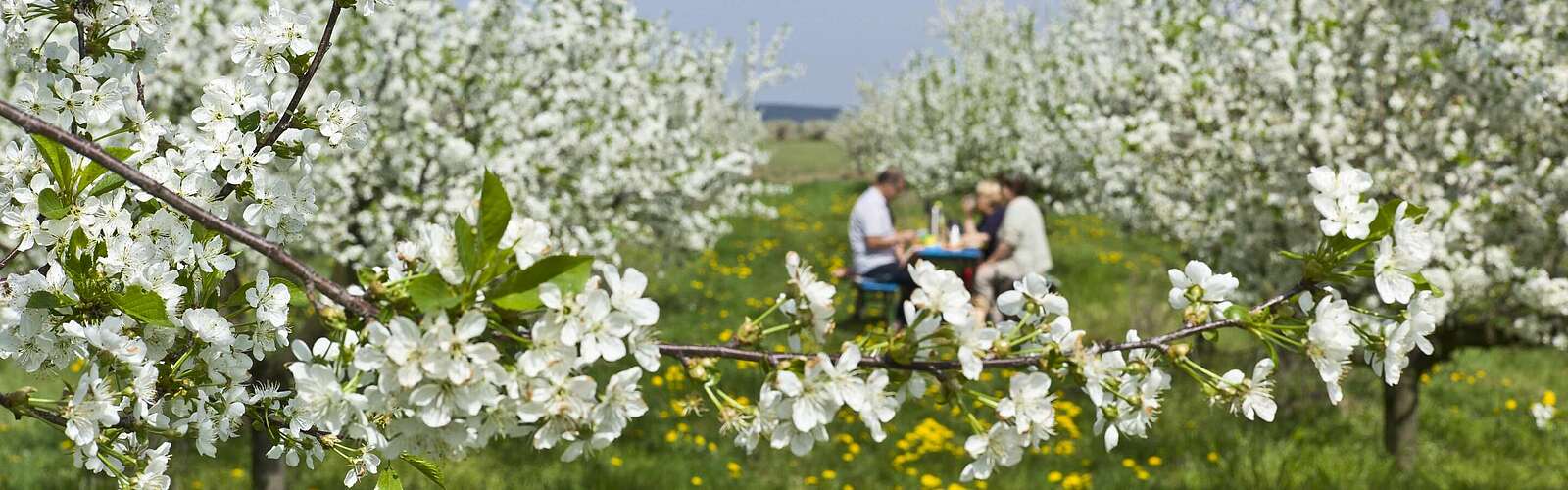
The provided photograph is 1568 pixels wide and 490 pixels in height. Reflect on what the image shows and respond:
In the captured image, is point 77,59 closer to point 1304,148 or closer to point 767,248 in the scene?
point 1304,148

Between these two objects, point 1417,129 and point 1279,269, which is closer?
point 1417,129

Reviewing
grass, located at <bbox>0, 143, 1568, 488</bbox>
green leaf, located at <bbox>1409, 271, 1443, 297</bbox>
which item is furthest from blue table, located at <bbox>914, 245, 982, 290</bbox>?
green leaf, located at <bbox>1409, 271, 1443, 297</bbox>

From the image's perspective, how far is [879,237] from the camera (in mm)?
9570

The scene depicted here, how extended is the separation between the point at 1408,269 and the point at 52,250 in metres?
1.80

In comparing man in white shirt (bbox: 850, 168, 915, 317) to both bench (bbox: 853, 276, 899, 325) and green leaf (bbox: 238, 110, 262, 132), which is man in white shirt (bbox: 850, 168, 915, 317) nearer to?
bench (bbox: 853, 276, 899, 325)

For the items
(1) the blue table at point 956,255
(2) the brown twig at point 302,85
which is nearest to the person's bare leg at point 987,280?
(1) the blue table at point 956,255

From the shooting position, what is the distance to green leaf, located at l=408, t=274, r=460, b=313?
1085 millimetres

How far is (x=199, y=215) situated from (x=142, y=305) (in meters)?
0.16

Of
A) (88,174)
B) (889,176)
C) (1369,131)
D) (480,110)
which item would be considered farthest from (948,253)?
(88,174)

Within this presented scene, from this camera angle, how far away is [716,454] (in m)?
5.79

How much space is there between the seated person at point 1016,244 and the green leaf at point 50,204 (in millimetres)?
7338

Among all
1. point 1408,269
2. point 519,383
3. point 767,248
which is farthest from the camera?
point 767,248

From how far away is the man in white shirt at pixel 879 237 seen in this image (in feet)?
31.0

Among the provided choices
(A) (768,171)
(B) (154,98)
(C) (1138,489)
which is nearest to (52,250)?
(B) (154,98)
